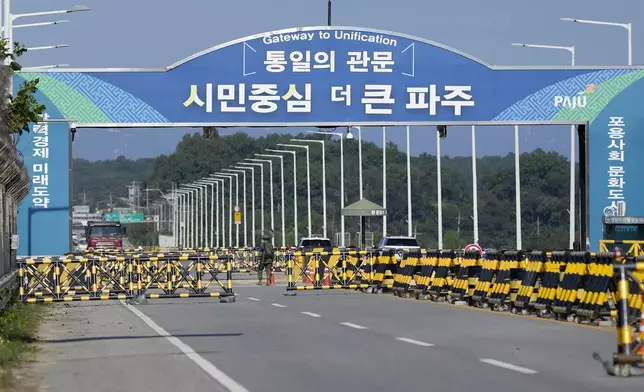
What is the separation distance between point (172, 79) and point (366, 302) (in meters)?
11.3

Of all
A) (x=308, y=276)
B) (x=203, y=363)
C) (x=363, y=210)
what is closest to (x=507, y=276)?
(x=203, y=363)

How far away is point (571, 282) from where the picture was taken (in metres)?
22.1

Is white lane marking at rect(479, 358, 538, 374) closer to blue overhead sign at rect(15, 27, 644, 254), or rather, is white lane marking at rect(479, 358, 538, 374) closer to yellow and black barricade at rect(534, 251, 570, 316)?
yellow and black barricade at rect(534, 251, 570, 316)

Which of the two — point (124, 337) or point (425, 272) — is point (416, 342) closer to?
point (124, 337)

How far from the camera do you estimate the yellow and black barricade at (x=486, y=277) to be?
2634 cm

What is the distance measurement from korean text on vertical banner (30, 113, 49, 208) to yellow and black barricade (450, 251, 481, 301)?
1514 cm

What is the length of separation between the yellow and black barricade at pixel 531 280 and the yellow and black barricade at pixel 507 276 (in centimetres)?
64

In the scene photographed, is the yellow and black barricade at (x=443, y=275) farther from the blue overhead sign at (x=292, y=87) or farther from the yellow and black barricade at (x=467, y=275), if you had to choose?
the blue overhead sign at (x=292, y=87)

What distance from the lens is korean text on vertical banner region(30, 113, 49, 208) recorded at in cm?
3922

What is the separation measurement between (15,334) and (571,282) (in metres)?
8.69

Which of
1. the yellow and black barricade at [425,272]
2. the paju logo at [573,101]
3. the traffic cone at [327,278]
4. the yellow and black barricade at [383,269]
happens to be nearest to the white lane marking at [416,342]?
the yellow and black barricade at [425,272]

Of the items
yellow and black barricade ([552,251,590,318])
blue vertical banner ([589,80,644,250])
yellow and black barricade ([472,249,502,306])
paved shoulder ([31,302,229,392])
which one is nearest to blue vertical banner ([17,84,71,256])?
blue vertical banner ([589,80,644,250])

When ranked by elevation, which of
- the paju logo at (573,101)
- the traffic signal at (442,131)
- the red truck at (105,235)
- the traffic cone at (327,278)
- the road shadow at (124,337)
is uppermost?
the paju logo at (573,101)

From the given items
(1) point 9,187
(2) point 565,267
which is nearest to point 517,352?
Result: (2) point 565,267
